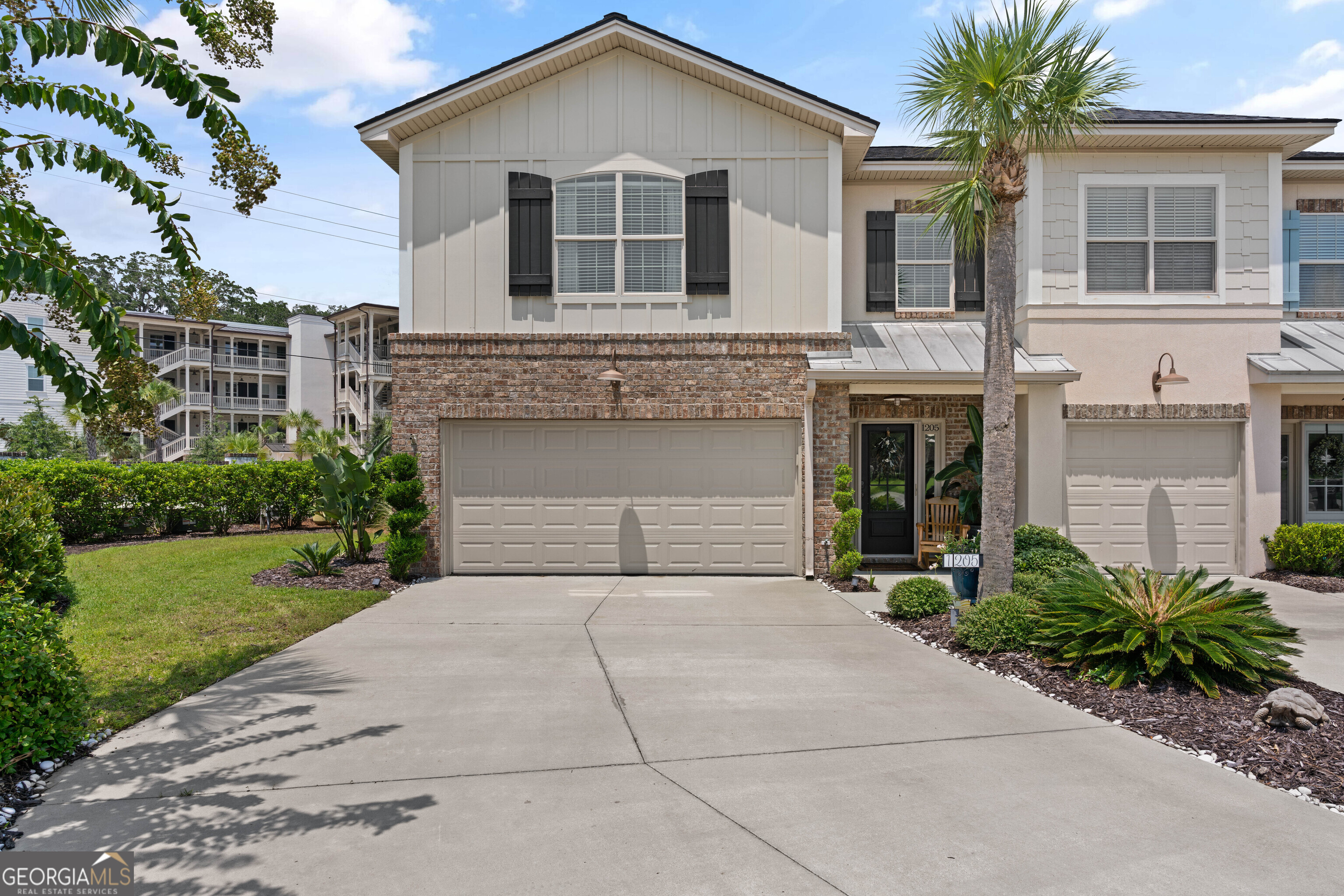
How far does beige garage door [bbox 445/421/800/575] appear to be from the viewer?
12062 millimetres

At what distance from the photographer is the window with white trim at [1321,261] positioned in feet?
42.4

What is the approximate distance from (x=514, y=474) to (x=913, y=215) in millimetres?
7608

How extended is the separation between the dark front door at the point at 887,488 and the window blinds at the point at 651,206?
4.88 m

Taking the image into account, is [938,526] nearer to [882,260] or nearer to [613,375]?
[882,260]

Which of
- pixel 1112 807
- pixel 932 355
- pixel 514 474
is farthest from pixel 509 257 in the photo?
pixel 1112 807

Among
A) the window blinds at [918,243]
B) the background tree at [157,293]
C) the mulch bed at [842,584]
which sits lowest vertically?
the mulch bed at [842,584]

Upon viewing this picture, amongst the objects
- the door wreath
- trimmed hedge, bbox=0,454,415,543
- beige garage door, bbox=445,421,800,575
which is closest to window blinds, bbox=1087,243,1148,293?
the door wreath

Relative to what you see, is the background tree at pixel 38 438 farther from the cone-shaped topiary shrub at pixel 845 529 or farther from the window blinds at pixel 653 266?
the cone-shaped topiary shrub at pixel 845 529

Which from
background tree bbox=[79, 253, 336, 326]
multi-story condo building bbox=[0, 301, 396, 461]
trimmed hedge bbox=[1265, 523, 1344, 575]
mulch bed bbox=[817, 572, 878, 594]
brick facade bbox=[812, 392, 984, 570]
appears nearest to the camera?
mulch bed bbox=[817, 572, 878, 594]

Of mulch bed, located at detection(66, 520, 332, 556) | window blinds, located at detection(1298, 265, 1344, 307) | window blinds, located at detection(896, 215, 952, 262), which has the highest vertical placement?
window blinds, located at detection(896, 215, 952, 262)

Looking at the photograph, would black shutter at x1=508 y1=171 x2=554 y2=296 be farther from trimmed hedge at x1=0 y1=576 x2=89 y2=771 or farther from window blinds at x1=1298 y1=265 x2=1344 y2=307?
window blinds at x1=1298 y1=265 x2=1344 y2=307

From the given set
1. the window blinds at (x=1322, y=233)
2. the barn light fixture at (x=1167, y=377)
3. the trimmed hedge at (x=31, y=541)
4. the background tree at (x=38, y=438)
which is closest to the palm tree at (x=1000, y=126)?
the barn light fixture at (x=1167, y=377)

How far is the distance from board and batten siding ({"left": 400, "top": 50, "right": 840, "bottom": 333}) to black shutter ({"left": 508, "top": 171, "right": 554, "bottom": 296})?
0.11 m

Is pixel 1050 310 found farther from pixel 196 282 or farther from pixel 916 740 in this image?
pixel 196 282
